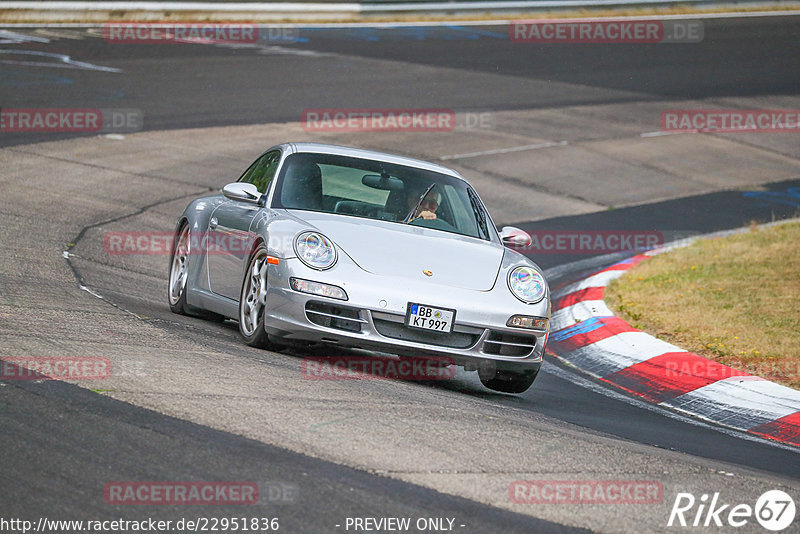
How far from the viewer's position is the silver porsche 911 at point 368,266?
6762 mm

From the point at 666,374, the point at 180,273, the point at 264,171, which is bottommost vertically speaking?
the point at 666,374

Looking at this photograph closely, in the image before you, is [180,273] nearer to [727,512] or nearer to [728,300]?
[728,300]

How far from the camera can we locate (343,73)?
2314 centimetres

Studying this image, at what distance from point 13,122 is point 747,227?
10308 mm

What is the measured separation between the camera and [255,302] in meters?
7.28

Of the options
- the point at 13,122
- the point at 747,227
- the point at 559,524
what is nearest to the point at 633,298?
the point at 747,227

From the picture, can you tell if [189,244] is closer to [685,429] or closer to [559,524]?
[685,429]

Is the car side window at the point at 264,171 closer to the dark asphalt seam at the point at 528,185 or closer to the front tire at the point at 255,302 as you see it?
the front tire at the point at 255,302

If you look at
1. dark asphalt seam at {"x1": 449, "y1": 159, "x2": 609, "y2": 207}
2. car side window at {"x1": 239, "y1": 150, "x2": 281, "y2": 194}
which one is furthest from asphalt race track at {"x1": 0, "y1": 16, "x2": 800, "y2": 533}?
car side window at {"x1": 239, "y1": 150, "x2": 281, "y2": 194}

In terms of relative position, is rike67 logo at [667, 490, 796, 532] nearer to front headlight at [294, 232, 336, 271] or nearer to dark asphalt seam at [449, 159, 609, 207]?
front headlight at [294, 232, 336, 271]

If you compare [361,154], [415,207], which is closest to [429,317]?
[415,207]

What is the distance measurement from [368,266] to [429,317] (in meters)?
0.48

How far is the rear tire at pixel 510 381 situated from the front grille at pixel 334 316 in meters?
1.06

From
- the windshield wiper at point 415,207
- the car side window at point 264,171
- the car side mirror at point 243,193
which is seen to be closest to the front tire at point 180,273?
the car side window at point 264,171
